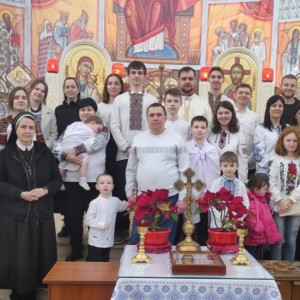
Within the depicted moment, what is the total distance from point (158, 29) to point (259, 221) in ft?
40.4

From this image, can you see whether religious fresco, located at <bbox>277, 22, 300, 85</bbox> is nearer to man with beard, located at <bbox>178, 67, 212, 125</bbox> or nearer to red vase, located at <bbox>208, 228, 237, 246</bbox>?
man with beard, located at <bbox>178, 67, 212, 125</bbox>

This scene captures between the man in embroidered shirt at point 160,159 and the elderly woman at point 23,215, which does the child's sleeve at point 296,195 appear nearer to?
the man in embroidered shirt at point 160,159

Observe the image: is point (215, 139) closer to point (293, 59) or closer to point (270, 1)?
point (293, 59)

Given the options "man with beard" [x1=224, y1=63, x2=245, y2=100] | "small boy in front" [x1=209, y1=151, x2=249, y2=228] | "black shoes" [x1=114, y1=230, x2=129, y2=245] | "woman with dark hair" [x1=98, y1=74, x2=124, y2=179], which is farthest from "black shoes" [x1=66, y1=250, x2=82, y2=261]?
"man with beard" [x1=224, y1=63, x2=245, y2=100]

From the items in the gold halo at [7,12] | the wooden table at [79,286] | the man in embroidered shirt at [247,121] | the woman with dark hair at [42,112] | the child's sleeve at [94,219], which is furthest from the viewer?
the gold halo at [7,12]

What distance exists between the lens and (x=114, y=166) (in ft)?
15.9

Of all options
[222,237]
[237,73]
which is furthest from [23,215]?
[237,73]

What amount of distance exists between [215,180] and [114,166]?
4.05 feet

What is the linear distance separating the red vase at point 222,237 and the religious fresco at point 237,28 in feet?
41.1

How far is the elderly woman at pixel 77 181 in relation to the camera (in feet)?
14.4

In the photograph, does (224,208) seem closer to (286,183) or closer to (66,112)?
(286,183)

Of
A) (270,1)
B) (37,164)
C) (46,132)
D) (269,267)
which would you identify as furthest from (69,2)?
(269,267)

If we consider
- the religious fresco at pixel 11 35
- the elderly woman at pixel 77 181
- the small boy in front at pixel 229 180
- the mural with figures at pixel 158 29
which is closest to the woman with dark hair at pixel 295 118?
the small boy in front at pixel 229 180

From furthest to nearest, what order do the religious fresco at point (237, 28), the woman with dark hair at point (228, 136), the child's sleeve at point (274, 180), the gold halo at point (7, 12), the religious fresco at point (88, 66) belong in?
the religious fresco at point (237, 28)
the gold halo at point (7, 12)
the religious fresco at point (88, 66)
the woman with dark hair at point (228, 136)
the child's sleeve at point (274, 180)
